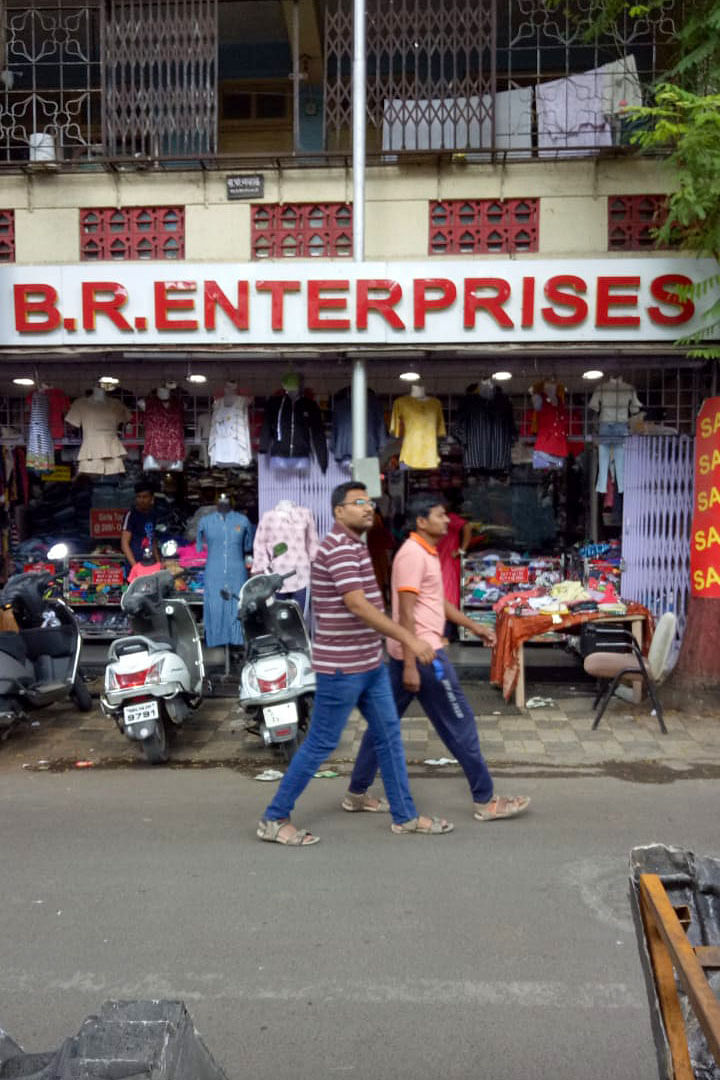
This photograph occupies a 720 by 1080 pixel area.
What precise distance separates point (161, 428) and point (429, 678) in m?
5.11

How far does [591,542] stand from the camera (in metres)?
9.98

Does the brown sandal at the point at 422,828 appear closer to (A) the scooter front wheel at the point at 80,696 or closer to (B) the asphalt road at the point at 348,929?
(B) the asphalt road at the point at 348,929

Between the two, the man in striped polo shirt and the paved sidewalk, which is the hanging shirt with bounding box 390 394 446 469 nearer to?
the paved sidewalk

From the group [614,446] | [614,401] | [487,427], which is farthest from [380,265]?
[614,446]

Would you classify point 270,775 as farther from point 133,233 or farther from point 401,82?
point 401,82

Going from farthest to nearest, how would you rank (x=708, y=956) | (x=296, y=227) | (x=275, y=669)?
(x=296, y=227)
(x=275, y=669)
(x=708, y=956)

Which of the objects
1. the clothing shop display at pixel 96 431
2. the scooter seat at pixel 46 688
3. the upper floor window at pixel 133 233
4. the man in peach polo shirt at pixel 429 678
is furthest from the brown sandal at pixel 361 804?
the upper floor window at pixel 133 233

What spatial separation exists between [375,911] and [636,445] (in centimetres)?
588

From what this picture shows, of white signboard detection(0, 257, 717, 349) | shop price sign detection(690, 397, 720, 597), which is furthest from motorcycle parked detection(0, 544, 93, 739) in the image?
shop price sign detection(690, 397, 720, 597)

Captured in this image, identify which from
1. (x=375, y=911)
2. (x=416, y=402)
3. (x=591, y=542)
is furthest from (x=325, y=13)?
(x=375, y=911)

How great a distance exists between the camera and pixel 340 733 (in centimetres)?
517

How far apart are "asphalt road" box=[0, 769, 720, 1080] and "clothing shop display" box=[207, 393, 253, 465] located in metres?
3.92

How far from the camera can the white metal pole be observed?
7.92 meters

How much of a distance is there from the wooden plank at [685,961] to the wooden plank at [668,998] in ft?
0.15
